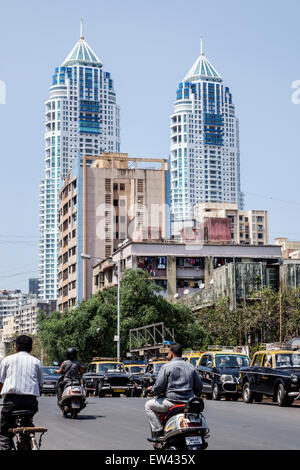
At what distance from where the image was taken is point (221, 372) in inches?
1123

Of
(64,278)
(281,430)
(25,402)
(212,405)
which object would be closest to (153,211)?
(64,278)

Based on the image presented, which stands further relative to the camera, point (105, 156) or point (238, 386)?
point (105, 156)

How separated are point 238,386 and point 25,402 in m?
19.5

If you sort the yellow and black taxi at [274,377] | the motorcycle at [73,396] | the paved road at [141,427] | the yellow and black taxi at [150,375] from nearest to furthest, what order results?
the paved road at [141,427]
the motorcycle at [73,396]
the yellow and black taxi at [274,377]
the yellow and black taxi at [150,375]

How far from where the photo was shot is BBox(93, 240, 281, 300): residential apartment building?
278ft

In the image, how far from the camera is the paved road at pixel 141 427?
1376 centimetres

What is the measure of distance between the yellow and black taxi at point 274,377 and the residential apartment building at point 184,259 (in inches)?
2231

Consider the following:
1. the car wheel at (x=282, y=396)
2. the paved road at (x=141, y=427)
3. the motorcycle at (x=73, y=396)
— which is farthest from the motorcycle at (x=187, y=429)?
the car wheel at (x=282, y=396)

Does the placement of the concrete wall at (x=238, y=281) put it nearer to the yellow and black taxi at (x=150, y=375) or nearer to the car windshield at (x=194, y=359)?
the yellow and black taxi at (x=150, y=375)

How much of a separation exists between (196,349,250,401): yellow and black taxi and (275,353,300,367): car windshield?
3026mm

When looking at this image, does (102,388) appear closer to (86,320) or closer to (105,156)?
(86,320)

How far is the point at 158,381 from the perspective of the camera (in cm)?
1081

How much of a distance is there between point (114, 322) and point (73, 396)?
38220 millimetres

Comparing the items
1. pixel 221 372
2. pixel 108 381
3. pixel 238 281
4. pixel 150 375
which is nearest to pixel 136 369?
pixel 108 381
